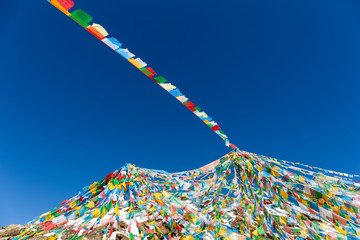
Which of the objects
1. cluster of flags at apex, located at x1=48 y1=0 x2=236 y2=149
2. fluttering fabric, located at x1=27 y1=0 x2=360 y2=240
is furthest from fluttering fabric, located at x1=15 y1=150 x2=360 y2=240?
cluster of flags at apex, located at x1=48 y1=0 x2=236 y2=149

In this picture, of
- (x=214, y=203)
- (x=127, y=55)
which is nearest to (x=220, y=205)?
(x=214, y=203)

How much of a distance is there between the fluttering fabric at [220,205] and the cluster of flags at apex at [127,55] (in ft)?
5.52

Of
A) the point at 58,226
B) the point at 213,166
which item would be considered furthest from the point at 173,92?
the point at 58,226

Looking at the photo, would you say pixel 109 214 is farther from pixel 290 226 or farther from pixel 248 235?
pixel 290 226

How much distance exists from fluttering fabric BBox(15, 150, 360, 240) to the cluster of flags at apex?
168 centimetres

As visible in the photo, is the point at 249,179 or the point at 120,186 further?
the point at 249,179

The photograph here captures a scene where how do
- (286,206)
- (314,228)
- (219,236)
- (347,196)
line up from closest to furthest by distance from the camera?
(314,228) → (347,196) → (219,236) → (286,206)

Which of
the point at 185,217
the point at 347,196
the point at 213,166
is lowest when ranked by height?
the point at 185,217

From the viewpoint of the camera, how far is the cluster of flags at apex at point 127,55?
2.40 metres

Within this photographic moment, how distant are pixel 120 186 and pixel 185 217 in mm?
2057

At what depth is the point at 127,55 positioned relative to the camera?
3184mm

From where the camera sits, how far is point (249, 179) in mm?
5125

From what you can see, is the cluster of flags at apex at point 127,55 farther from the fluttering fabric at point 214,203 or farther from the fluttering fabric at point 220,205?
the fluttering fabric at point 220,205

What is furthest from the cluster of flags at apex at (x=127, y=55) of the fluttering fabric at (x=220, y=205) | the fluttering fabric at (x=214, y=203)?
the fluttering fabric at (x=220, y=205)
